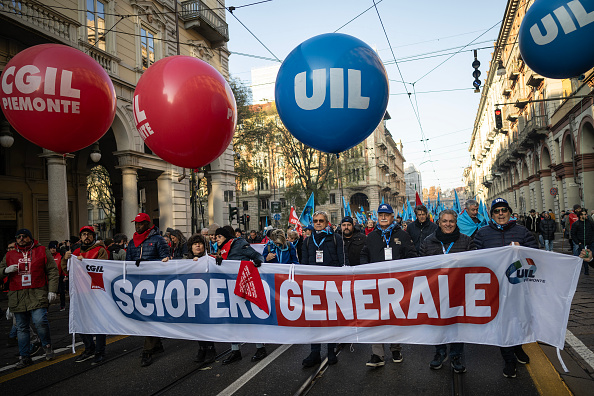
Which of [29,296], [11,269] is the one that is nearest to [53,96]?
[11,269]

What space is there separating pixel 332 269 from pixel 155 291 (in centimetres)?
247

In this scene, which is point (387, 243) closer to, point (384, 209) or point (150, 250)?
point (384, 209)

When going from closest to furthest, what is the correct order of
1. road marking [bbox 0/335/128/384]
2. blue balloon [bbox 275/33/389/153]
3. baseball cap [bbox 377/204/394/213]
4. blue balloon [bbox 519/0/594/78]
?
1. blue balloon [bbox 519/0/594/78]
2. blue balloon [bbox 275/33/389/153]
3. road marking [bbox 0/335/128/384]
4. baseball cap [bbox 377/204/394/213]

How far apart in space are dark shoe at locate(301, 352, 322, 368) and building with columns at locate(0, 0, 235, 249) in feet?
28.1

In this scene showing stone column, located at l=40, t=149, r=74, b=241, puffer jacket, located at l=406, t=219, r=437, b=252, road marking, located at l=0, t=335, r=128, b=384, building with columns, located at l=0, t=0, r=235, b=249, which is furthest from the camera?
stone column, located at l=40, t=149, r=74, b=241

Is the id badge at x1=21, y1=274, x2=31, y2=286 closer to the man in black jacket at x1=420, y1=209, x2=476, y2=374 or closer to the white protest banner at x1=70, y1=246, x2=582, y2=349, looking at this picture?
the white protest banner at x1=70, y1=246, x2=582, y2=349

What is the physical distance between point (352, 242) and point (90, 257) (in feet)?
12.8

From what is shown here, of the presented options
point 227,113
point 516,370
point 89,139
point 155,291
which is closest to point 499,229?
point 516,370

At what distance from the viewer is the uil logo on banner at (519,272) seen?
4.80 m

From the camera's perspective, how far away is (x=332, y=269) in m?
5.32

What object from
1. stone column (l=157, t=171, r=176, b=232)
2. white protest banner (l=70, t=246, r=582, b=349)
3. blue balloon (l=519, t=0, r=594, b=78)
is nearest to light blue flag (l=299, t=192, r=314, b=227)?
white protest banner (l=70, t=246, r=582, b=349)

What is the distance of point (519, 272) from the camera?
4.82m

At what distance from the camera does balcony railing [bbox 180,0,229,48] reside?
20547mm

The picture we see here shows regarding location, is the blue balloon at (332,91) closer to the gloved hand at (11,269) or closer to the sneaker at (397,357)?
the sneaker at (397,357)
